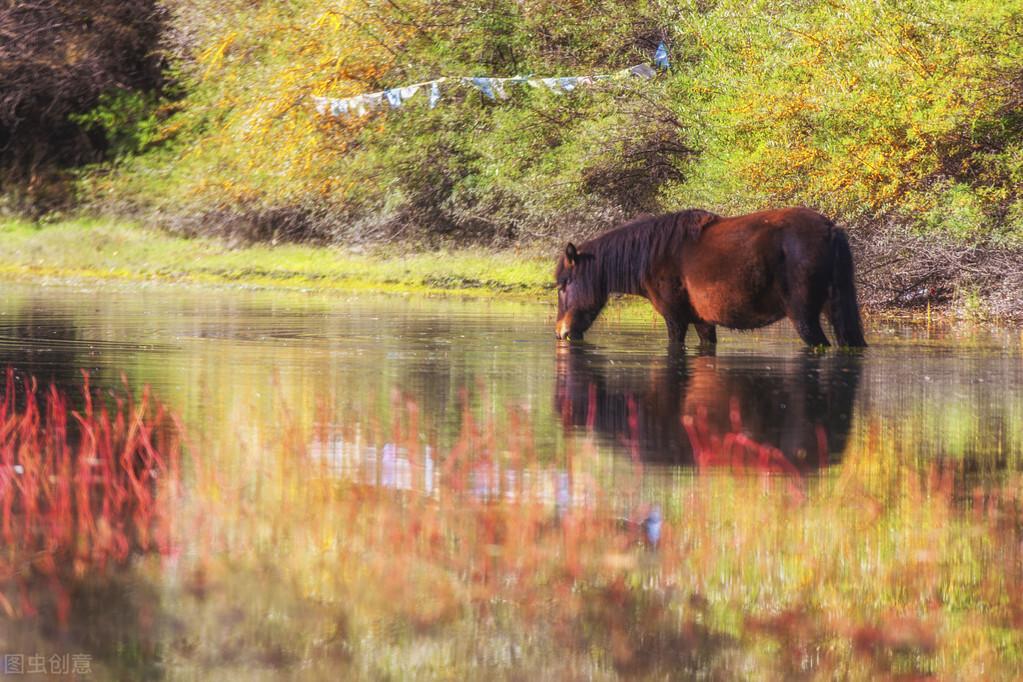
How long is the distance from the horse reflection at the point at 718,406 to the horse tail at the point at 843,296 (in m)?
0.45

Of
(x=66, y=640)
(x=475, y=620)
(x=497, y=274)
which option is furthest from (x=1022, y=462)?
(x=497, y=274)

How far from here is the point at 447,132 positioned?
30938 millimetres

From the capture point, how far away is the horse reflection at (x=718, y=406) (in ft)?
29.7

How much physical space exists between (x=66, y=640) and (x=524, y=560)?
1843mm

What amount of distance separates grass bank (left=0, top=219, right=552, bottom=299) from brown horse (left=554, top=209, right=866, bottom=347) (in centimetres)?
1142

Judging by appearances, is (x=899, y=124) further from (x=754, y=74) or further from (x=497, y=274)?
(x=497, y=274)

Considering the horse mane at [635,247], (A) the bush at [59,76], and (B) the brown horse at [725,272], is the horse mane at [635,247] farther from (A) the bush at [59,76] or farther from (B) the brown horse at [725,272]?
(A) the bush at [59,76]

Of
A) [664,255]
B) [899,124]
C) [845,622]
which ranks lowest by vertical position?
[845,622]

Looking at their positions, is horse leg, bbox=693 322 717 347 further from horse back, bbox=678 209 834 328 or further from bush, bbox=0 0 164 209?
bush, bbox=0 0 164 209

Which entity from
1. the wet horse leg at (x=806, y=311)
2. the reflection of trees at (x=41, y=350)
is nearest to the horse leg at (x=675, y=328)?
the wet horse leg at (x=806, y=311)

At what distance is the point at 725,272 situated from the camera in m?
15.8

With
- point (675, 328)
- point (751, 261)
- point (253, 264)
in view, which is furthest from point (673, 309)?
point (253, 264)

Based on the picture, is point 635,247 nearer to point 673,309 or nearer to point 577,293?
point 673,309

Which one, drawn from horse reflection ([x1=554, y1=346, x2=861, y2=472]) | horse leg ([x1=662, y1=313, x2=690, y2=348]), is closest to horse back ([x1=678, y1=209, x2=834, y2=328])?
horse leg ([x1=662, y1=313, x2=690, y2=348])
